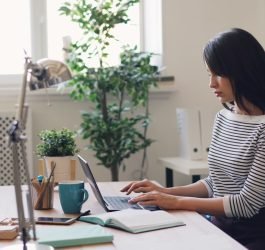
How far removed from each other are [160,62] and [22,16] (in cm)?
95

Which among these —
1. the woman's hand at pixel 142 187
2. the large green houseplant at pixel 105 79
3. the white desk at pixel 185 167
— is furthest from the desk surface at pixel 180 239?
the large green houseplant at pixel 105 79

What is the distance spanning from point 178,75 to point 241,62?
74.3 inches

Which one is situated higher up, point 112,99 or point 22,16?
point 22,16

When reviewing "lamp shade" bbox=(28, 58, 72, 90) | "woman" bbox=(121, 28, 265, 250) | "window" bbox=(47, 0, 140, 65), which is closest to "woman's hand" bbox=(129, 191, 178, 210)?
"woman" bbox=(121, 28, 265, 250)

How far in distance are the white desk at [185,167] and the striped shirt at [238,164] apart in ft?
3.01

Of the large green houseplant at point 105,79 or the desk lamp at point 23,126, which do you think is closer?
the desk lamp at point 23,126

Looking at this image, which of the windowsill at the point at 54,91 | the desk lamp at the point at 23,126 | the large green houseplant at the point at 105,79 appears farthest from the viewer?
the windowsill at the point at 54,91

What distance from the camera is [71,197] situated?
1732 mm

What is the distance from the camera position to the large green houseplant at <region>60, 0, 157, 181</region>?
3.36m

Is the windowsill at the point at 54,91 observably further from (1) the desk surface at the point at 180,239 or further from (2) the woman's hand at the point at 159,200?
(1) the desk surface at the point at 180,239

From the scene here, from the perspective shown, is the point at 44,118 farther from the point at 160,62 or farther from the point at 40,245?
the point at 40,245

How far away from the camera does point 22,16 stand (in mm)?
3867

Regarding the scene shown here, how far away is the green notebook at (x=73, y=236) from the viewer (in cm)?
136

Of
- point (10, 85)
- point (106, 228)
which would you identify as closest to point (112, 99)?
point (10, 85)
